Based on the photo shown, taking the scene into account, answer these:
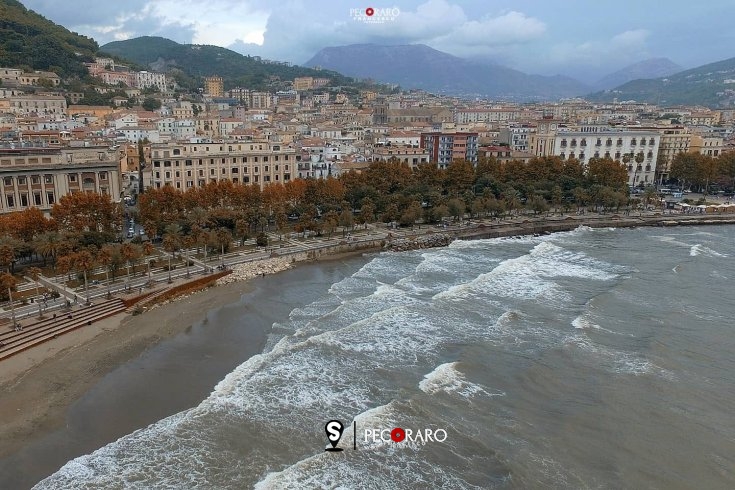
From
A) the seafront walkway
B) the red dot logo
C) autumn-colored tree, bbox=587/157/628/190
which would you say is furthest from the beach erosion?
autumn-colored tree, bbox=587/157/628/190

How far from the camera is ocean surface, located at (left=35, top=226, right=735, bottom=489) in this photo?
781 inches

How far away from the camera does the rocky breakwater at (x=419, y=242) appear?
5191 centimetres

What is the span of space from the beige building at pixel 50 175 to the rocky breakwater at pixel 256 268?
708 inches

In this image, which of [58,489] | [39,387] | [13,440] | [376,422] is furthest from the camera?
[39,387]

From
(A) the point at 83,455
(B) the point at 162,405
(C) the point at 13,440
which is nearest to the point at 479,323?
(B) the point at 162,405

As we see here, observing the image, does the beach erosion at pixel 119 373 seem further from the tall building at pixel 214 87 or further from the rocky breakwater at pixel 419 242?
the tall building at pixel 214 87

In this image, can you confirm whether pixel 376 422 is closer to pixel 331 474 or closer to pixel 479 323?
pixel 331 474

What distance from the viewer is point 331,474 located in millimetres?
19641

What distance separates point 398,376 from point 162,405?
34.1 feet

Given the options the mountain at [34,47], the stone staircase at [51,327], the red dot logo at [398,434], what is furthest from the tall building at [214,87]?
the red dot logo at [398,434]

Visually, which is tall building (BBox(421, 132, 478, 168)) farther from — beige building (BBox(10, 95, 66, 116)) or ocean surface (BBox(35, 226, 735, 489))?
beige building (BBox(10, 95, 66, 116))

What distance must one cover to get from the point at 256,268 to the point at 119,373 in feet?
56.2

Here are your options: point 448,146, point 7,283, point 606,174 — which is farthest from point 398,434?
point 448,146

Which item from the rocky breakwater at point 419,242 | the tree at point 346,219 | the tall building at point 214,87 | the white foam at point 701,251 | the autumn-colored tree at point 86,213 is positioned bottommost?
the white foam at point 701,251
